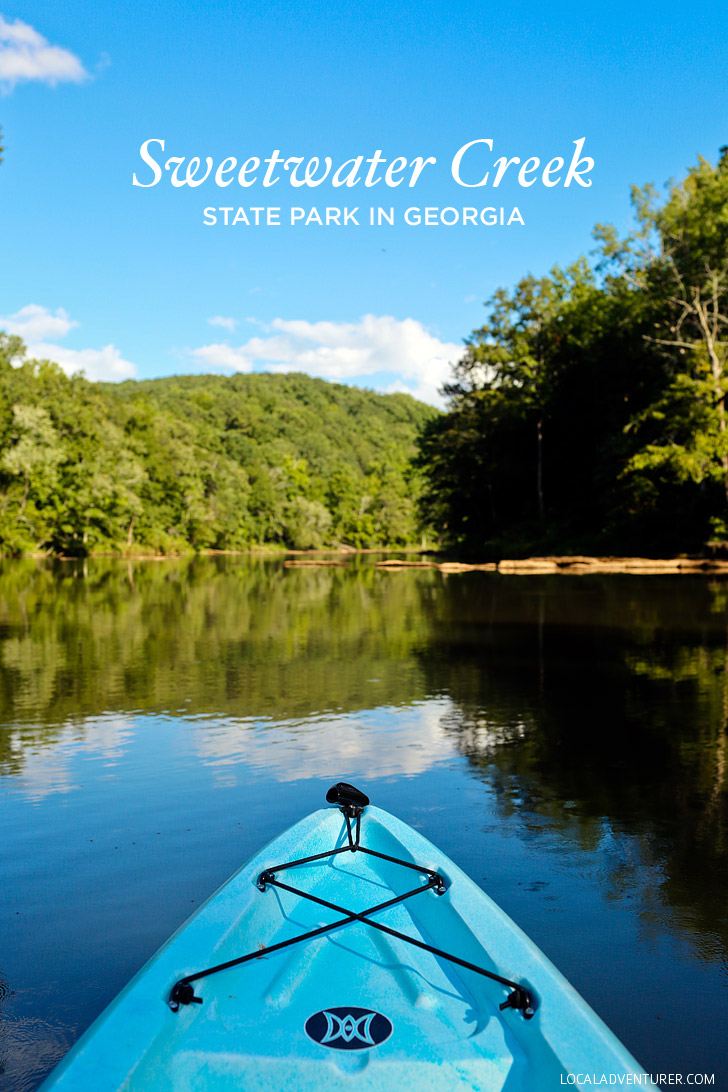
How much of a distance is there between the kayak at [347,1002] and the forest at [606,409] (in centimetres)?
2768

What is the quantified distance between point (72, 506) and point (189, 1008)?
51658 mm

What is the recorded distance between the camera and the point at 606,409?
1533 inches

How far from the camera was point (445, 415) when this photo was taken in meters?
48.7

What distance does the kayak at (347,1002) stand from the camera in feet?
6.72

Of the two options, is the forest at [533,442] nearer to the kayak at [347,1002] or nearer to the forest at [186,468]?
the forest at [186,468]

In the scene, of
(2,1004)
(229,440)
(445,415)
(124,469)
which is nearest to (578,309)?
(445,415)

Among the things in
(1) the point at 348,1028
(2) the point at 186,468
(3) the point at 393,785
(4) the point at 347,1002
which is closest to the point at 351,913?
(4) the point at 347,1002

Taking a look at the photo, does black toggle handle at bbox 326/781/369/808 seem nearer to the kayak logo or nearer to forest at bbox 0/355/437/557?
the kayak logo

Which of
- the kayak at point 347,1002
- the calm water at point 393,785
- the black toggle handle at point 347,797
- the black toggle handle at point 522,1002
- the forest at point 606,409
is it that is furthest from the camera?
the forest at point 606,409

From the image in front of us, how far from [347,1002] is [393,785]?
325 centimetres

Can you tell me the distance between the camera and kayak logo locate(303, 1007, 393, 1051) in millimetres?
2223

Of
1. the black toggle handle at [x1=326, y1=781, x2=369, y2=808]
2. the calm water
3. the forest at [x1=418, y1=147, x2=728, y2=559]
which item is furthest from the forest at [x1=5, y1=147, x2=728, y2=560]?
the black toggle handle at [x1=326, y1=781, x2=369, y2=808]

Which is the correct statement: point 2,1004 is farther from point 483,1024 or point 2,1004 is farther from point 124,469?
point 124,469

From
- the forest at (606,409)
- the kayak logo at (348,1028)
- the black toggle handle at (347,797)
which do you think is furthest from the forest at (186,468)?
the kayak logo at (348,1028)
